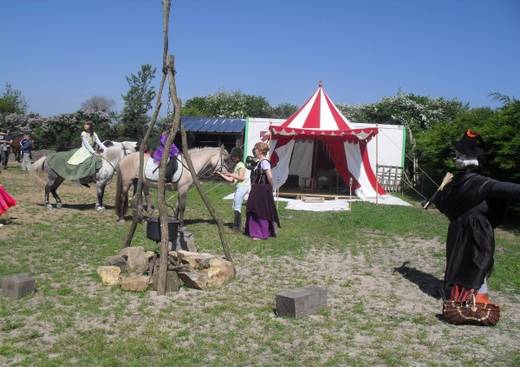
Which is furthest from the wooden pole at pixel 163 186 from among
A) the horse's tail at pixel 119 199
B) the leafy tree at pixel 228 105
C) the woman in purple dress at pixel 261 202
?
the leafy tree at pixel 228 105

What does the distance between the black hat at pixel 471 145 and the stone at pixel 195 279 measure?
295 centimetres

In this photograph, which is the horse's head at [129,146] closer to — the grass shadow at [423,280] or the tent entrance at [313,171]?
the grass shadow at [423,280]

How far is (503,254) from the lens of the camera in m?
7.82

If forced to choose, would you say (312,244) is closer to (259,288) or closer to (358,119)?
(259,288)

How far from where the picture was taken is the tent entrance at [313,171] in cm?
1731

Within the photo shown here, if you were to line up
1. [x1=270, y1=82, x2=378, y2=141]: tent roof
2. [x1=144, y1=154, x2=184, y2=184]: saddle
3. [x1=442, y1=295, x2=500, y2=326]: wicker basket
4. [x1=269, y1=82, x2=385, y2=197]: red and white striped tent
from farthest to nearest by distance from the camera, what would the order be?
1. [x1=269, y1=82, x2=385, y2=197]: red and white striped tent
2. [x1=270, y1=82, x2=378, y2=141]: tent roof
3. [x1=144, y1=154, x2=184, y2=184]: saddle
4. [x1=442, y1=295, x2=500, y2=326]: wicker basket

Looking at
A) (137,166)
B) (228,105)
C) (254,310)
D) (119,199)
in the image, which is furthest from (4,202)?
(228,105)

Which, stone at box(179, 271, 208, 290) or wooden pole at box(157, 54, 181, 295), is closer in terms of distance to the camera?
wooden pole at box(157, 54, 181, 295)

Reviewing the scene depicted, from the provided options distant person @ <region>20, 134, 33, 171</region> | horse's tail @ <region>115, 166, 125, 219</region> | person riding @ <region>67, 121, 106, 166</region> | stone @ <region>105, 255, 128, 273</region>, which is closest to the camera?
stone @ <region>105, 255, 128, 273</region>

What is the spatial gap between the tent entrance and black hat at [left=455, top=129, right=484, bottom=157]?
460 inches

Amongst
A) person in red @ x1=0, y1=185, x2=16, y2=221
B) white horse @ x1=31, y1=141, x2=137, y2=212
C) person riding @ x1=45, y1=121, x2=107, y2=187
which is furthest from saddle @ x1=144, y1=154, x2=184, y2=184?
person in red @ x1=0, y1=185, x2=16, y2=221

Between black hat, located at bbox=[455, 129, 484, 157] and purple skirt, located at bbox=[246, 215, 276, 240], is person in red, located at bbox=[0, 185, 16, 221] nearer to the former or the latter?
purple skirt, located at bbox=[246, 215, 276, 240]

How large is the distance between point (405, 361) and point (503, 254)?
4876mm

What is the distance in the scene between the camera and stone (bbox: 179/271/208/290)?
5.42m
